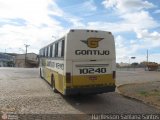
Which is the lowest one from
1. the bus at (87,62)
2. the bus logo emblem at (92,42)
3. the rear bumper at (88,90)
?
the rear bumper at (88,90)

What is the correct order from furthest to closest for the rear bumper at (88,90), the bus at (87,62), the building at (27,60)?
the building at (27,60), the bus at (87,62), the rear bumper at (88,90)

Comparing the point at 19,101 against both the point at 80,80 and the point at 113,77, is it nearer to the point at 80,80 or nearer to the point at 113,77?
the point at 80,80

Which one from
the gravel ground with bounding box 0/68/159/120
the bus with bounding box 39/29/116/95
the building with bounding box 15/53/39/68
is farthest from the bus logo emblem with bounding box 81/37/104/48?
the building with bounding box 15/53/39/68

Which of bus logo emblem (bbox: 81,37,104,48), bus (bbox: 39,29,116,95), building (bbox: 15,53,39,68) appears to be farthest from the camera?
building (bbox: 15,53,39,68)

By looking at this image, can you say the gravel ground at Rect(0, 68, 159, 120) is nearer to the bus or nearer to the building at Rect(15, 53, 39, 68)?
the bus

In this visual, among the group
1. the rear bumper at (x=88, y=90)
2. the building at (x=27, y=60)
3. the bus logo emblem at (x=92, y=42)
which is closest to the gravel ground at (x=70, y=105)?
the rear bumper at (x=88, y=90)

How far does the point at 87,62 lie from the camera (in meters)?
15.1

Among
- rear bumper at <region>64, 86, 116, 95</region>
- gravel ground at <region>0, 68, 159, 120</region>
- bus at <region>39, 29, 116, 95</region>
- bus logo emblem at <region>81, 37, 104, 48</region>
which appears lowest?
gravel ground at <region>0, 68, 159, 120</region>

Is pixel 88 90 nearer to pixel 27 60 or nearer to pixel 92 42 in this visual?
pixel 92 42

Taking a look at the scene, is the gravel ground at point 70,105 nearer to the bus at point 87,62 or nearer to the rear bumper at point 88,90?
the rear bumper at point 88,90

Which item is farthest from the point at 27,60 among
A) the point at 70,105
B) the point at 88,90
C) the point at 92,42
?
the point at 70,105

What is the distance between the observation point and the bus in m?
14.7

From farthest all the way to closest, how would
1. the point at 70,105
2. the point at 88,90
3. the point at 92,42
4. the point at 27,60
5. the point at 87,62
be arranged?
the point at 27,60 → the point at 92,42 → the point at 87,62 → the point at 88,90 → the point at 70,105

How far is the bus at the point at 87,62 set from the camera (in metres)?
14.7
